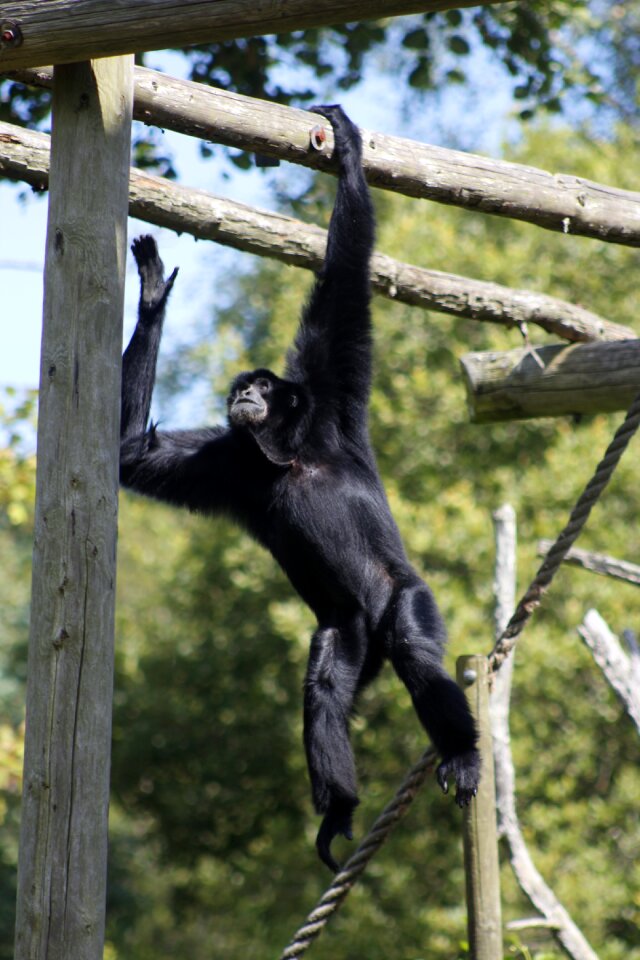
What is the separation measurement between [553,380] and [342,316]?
152cm

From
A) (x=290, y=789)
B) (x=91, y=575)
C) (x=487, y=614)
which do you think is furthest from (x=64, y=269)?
(x=290, y=789)

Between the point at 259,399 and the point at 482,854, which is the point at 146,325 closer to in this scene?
the point at 259,399

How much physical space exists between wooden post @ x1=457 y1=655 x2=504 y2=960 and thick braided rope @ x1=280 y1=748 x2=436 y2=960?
295 millimetres

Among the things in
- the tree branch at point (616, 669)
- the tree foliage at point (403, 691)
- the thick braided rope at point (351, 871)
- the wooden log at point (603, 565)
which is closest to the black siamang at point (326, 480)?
the thick braided rope at point (351, 871)

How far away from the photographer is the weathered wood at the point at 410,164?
4.18m

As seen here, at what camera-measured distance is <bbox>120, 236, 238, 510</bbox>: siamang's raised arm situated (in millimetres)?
4699

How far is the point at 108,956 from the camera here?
13859 millimetres

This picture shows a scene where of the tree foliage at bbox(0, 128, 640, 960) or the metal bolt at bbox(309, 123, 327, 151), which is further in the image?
the tree foliage at bbox(0, 128, 640, 960)

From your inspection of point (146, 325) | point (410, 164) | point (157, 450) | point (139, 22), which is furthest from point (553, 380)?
point (139, 22)

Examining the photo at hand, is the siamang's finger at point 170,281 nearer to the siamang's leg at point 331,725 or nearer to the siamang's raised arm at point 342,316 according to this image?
the siamang's raised arm at point 342,316

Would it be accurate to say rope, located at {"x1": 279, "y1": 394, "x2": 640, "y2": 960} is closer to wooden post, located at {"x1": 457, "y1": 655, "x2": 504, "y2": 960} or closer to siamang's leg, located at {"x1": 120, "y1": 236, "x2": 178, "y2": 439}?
wooden post, located at {"x1": 457, "y1": 655, "x2": 504, "y2": 960}

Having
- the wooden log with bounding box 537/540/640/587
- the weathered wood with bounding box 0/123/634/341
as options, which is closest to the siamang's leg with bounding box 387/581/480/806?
the weathered wood with bounding box 0/123/634/341

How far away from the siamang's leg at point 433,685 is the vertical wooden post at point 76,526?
1.59m

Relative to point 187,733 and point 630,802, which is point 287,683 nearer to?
point 187,733
